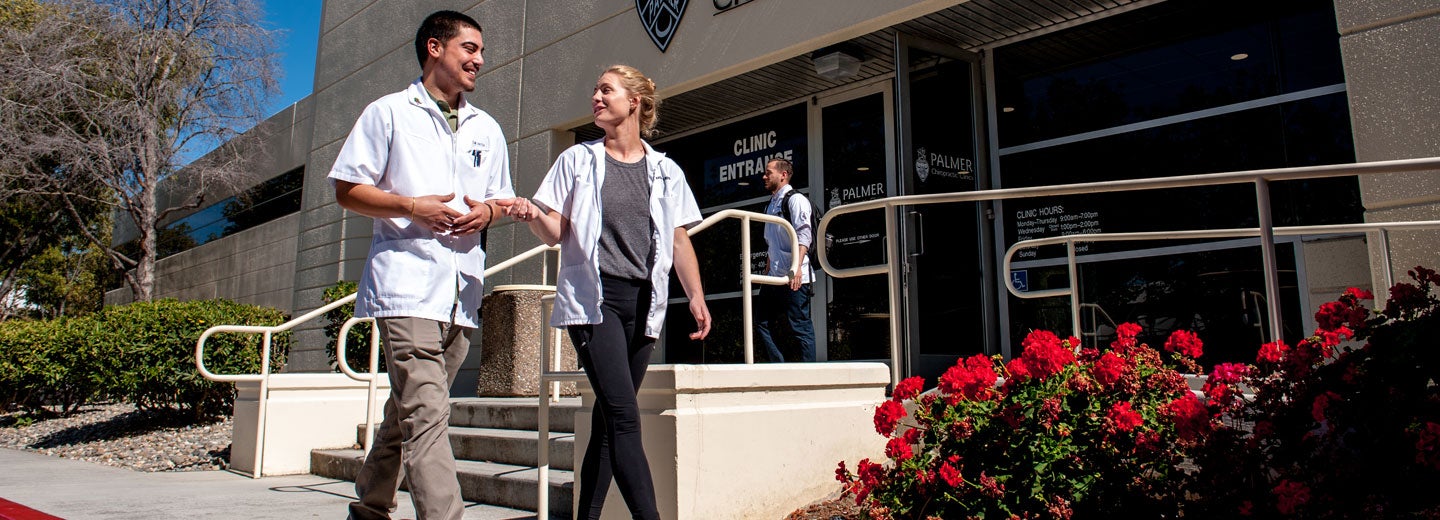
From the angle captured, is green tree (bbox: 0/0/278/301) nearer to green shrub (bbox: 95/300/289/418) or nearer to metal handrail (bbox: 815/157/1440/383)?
green shrub (bbox: 95/300/289/418)

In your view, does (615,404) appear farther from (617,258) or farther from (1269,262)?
(1269,262)

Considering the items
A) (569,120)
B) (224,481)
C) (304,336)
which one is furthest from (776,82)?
(304,336)

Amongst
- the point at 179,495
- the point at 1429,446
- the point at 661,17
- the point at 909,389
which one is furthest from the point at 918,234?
the point at 179,495

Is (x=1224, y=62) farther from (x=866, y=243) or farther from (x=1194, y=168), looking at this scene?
(x=866, y=243)

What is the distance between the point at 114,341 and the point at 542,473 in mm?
7808

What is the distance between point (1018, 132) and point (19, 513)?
6.92 meters

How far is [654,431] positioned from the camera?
11.2 ft

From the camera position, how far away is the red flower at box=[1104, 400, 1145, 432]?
2.78 m

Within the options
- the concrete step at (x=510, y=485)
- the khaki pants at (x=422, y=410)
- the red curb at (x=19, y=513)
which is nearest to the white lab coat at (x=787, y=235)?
the concrete step at (x=510, y=485)

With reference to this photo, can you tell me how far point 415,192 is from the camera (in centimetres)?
271

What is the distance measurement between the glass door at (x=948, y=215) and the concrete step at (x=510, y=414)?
3.03 metres

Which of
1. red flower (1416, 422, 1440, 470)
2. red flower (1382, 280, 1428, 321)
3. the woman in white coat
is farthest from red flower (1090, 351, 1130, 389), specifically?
the woman in white coat

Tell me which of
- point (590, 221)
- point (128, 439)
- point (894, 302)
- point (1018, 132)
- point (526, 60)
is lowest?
point (128, 439)

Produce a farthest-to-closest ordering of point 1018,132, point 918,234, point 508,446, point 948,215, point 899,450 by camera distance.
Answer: point 1018,132 → point 948,215 → point 918,234 → point 508,446 → point 899,450
